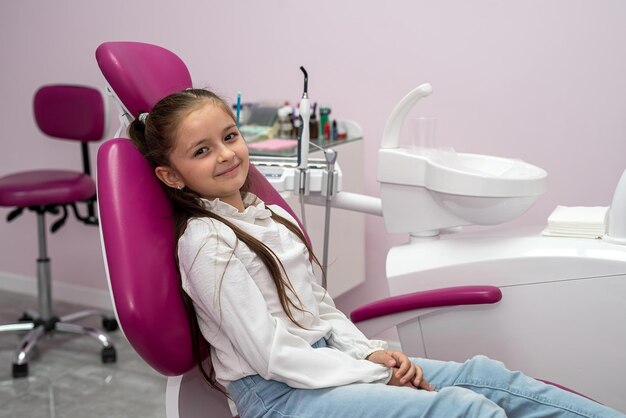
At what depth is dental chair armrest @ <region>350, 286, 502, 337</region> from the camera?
5.35 ft

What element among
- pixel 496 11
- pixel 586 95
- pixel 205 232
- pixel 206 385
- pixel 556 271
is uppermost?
pixel 496 11

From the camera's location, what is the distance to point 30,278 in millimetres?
3416

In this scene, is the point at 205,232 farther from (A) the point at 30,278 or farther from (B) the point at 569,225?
(A) the point at 30,278

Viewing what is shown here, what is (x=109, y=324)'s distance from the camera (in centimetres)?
296

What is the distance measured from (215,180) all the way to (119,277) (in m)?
0.24

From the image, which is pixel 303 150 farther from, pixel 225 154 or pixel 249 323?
pixel 249 323

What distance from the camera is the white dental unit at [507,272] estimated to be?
1.60 meters

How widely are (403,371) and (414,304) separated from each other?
331mm

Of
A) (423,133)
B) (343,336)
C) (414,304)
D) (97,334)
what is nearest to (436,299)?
(414,304)

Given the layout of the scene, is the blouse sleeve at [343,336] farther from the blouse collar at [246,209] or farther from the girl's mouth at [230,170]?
the girl's mouth at [230,170]

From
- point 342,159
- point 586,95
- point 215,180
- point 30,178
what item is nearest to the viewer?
point 215,180

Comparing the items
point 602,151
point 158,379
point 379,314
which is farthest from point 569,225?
point 158,379

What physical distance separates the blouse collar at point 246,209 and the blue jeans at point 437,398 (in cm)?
25

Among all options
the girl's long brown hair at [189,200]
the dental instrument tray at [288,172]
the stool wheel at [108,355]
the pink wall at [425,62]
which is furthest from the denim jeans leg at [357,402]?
the stool wheel at [108,355]
